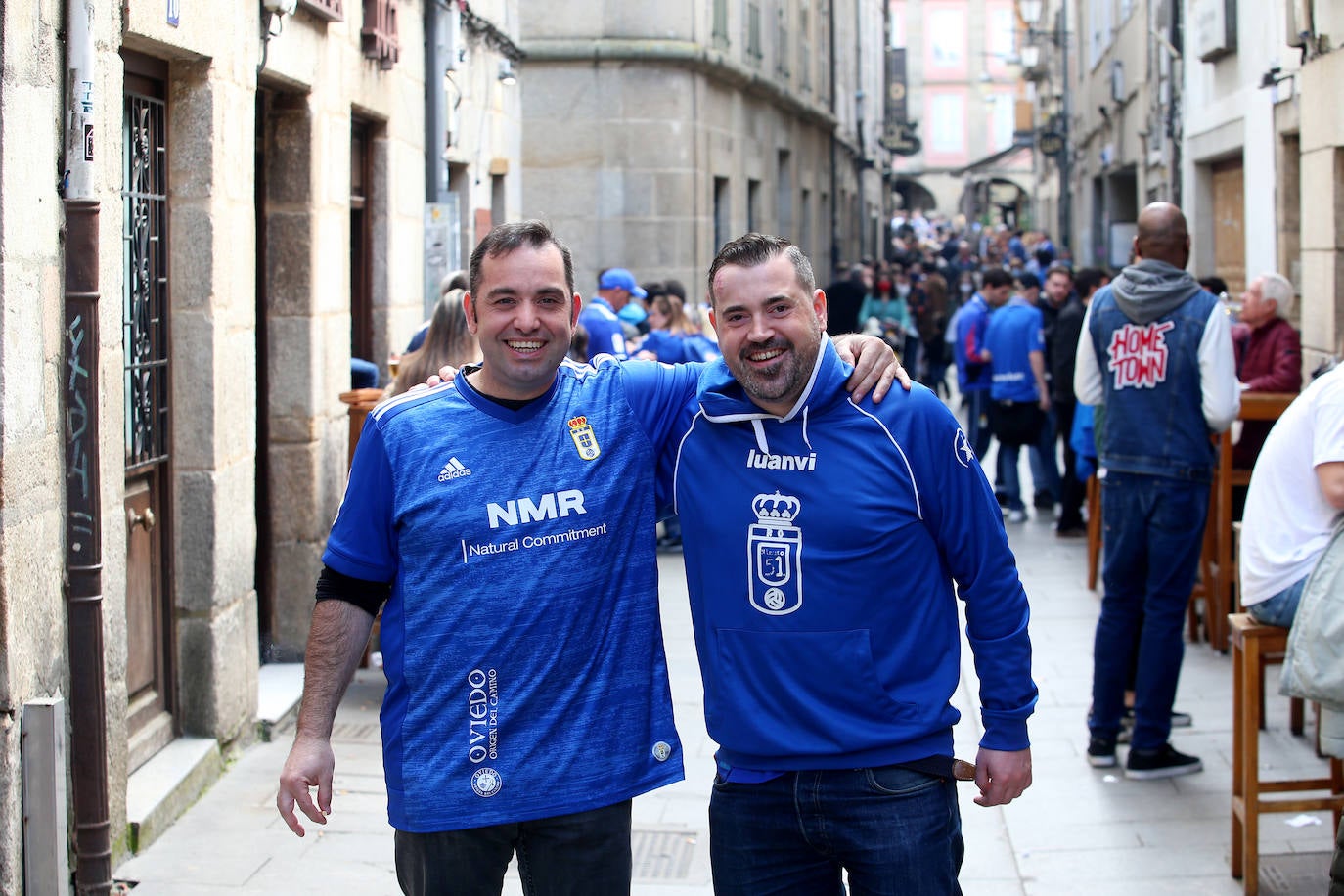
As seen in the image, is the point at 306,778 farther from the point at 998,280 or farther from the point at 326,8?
the point at 998,280

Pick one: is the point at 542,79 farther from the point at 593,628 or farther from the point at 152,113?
the point at 593,628

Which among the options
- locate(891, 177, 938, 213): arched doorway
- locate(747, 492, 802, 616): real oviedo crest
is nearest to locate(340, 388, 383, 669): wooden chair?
locate(747, 492, 802, 616): real oviedo crest

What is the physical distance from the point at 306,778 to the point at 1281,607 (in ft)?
9.77

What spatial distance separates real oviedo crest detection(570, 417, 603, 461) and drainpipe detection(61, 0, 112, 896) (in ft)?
6.87

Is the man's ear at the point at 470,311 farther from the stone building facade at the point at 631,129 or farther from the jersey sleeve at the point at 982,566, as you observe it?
the stone building facade at the point at 631,129

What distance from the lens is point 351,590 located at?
3355 mm

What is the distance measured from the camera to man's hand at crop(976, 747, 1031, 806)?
10.8 feet

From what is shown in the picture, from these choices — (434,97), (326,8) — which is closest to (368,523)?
(326,8)

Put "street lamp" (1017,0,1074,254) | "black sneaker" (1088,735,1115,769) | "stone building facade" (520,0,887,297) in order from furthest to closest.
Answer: "street lamp" (1017,0,1074,254) → "stone building facade" (520,0,887,297) → "black sneaker" (1088,735,1115,769)

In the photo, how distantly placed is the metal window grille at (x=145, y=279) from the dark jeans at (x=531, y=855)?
2.98m

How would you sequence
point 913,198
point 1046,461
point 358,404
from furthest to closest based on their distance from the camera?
1. point 913,198
2. point 1046,461
3. point 358,404

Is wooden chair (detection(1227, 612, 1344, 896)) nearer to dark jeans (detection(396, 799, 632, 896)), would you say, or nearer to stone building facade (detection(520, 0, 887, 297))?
dark jeans (detection(396, 799, 632, 896))

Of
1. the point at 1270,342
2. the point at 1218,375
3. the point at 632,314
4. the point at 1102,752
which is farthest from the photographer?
the point at 632,314

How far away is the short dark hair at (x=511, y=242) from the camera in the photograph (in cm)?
338
